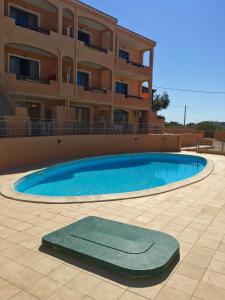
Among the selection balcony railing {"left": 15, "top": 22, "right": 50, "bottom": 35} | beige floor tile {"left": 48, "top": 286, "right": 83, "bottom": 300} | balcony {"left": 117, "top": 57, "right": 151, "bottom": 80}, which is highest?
balcony railing {"left": 15, "top": 22, "right": 50, "bottom": 35}

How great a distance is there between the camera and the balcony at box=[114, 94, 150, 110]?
22.2 meters

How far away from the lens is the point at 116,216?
6.37 metres

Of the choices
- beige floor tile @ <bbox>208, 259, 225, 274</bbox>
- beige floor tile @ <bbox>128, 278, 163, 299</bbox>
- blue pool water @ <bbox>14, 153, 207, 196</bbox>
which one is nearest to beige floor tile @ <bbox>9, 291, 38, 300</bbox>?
beige floor tile @ <bbox>128, 278, 163, 299</bbox>

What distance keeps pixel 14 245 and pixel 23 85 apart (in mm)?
12836

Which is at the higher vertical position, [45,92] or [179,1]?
[179,1]

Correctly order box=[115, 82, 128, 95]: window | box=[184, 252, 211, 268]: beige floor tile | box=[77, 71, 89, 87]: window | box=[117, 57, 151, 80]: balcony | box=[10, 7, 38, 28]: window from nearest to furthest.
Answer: box=[184, 252, 211, 268]: beige floor tile → box=[10, 7, 38, 28]: window → box=[77, 71, 89, 87]: window → box=[117, 57, 151, 80]: balcony → box=[115, 82, 128, 95]: window

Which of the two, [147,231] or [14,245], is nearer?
[14,245]

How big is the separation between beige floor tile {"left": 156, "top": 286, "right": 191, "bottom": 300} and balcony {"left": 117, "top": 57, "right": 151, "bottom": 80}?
20.2m

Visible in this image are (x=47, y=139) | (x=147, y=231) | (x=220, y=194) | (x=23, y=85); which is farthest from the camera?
(x=23, y=85)

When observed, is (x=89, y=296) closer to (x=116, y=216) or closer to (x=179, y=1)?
(x=116, y=216)

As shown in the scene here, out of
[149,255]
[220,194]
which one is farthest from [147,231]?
[220,194]

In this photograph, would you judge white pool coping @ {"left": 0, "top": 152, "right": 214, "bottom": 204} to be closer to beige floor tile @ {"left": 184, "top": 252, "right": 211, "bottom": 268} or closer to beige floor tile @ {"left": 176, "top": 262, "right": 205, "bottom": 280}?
beige floor tile @ {"left": 184, "top": 252, "right": 211, "bottom": 268}

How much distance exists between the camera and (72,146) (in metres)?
16.1

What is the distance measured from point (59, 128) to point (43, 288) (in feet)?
43.7
